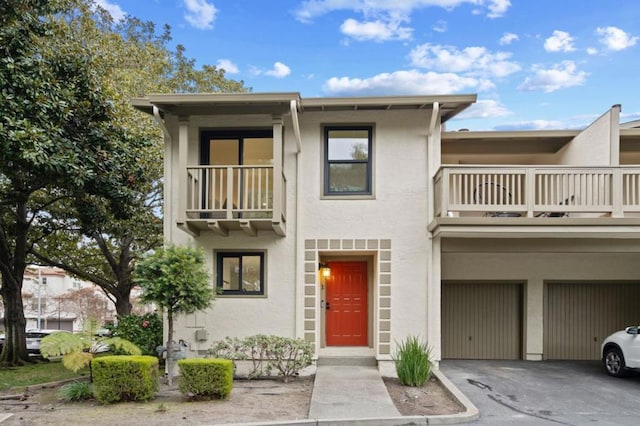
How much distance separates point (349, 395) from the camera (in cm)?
790

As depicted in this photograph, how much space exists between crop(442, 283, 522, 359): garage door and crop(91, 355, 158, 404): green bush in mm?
7558

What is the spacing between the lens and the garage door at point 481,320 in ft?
39.6

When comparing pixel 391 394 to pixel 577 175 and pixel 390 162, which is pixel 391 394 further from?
pixel 577 175

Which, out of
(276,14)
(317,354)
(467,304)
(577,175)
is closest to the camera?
(577,175)

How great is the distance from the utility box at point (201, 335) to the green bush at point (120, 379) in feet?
8.21

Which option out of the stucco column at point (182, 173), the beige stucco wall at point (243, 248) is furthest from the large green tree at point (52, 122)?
the stucco column at point (182, 173)

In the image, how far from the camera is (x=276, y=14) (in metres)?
18.3

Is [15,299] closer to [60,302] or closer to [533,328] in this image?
[533,328]

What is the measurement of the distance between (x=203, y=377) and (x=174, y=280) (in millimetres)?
1767

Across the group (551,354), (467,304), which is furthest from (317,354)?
(551,354)

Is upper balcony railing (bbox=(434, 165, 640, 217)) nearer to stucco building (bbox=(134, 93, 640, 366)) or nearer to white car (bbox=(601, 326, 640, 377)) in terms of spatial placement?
stucco building (bbox=(134, 93, 640, 366))

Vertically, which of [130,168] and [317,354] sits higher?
[130,168]

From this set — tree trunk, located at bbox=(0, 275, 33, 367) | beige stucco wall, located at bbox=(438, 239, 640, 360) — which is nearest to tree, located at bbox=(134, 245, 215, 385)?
beige stucco wall, located at bbox=(438, 239, 640, 360)

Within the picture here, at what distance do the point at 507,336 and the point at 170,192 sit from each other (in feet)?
29.7
